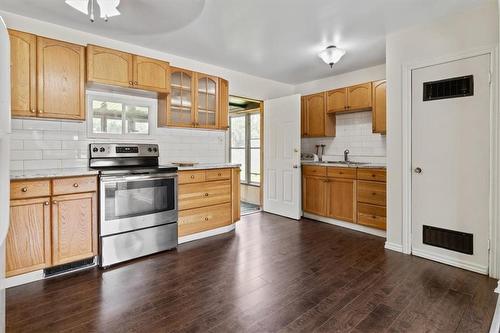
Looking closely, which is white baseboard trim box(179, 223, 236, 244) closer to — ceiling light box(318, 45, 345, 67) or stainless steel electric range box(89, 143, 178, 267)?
stainless steel electric range box(89, 143, 178, 267)

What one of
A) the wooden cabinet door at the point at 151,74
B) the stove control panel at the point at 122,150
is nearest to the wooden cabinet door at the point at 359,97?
the wooden cabinet door at the point at 151,74

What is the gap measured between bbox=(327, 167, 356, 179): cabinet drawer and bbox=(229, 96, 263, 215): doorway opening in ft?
5.77

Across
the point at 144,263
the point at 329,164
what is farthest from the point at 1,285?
the point at 329,164

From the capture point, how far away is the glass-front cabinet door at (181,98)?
3541 mm

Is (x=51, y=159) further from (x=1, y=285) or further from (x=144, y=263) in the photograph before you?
(x=1, y=285)

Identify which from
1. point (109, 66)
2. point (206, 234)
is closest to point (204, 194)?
point (206, 234)

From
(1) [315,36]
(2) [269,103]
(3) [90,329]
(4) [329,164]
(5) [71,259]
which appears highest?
(1) [315,36]

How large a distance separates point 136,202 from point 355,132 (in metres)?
3.52

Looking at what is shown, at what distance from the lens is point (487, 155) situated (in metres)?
2.44

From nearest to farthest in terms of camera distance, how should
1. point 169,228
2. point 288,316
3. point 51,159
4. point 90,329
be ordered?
point 90,329 → point 288,316 → point 51,159 → point 169,228

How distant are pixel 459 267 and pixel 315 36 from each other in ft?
9.35

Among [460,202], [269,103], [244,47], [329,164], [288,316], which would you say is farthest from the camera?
[269,103]

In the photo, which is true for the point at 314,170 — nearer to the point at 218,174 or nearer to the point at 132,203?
the point at 218,174

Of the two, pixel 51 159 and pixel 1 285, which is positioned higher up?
pixel 51 159
